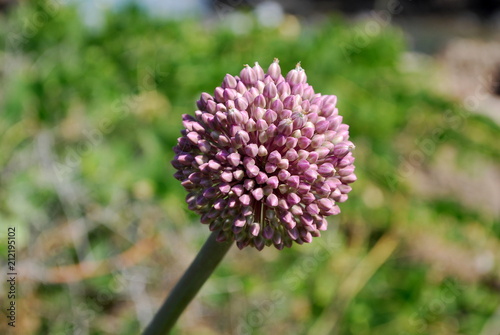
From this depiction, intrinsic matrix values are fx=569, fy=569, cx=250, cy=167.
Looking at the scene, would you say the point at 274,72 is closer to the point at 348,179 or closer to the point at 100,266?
the point at 348,179

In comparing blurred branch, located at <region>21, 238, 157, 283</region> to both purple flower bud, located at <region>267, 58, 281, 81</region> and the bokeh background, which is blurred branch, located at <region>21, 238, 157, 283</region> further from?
purple flower bud, located at <region>267, 58, 281, 81</region>

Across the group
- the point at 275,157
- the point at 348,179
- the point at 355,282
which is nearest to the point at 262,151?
the point at 275,157

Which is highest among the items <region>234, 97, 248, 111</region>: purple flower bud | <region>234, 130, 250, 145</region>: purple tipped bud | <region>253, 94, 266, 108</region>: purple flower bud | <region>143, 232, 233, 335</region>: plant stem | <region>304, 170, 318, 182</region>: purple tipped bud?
<region>253, 94, 266, 108</region>: purple flower bud

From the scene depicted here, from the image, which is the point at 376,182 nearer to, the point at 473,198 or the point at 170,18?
the point at 473,198

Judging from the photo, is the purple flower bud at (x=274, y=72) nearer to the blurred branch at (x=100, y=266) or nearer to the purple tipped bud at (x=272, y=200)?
the purple tipped bud at (x=272, y=200)

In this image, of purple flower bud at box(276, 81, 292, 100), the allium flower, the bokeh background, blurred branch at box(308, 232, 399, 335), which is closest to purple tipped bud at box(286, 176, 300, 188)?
the allium flower

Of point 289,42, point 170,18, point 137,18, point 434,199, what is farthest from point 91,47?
point 434,199

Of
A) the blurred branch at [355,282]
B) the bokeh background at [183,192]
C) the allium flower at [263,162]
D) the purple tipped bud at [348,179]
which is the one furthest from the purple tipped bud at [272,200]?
the blurred branch at [355,282]
